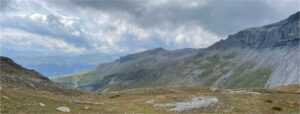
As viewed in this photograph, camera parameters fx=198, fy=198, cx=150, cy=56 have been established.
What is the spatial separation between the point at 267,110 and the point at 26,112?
36.7 m

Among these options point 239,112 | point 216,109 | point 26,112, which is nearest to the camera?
point 26,112

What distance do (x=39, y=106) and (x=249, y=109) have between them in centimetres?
3345

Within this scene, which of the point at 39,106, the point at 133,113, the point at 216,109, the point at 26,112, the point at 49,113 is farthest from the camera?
the point at 216,109

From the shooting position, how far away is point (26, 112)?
21984 millimetres

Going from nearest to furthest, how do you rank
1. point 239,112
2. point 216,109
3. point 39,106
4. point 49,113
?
point 49,113, point 39,106, point 239,112, point 216,109

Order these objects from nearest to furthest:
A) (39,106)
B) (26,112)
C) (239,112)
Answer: (26,112), (39,106), (239,112)

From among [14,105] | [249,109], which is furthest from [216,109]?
[14,105]

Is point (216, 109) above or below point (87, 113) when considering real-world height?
below

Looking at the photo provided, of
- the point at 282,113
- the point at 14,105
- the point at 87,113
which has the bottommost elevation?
the point at 282,113

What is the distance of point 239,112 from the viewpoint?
33.2 metres

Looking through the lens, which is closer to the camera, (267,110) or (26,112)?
(26,112)

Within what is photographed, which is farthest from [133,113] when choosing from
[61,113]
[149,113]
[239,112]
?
[239,112]

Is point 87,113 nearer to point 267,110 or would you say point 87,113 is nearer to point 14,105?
point 14,105

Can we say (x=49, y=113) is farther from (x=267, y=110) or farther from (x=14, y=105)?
(x=267, y=110)
